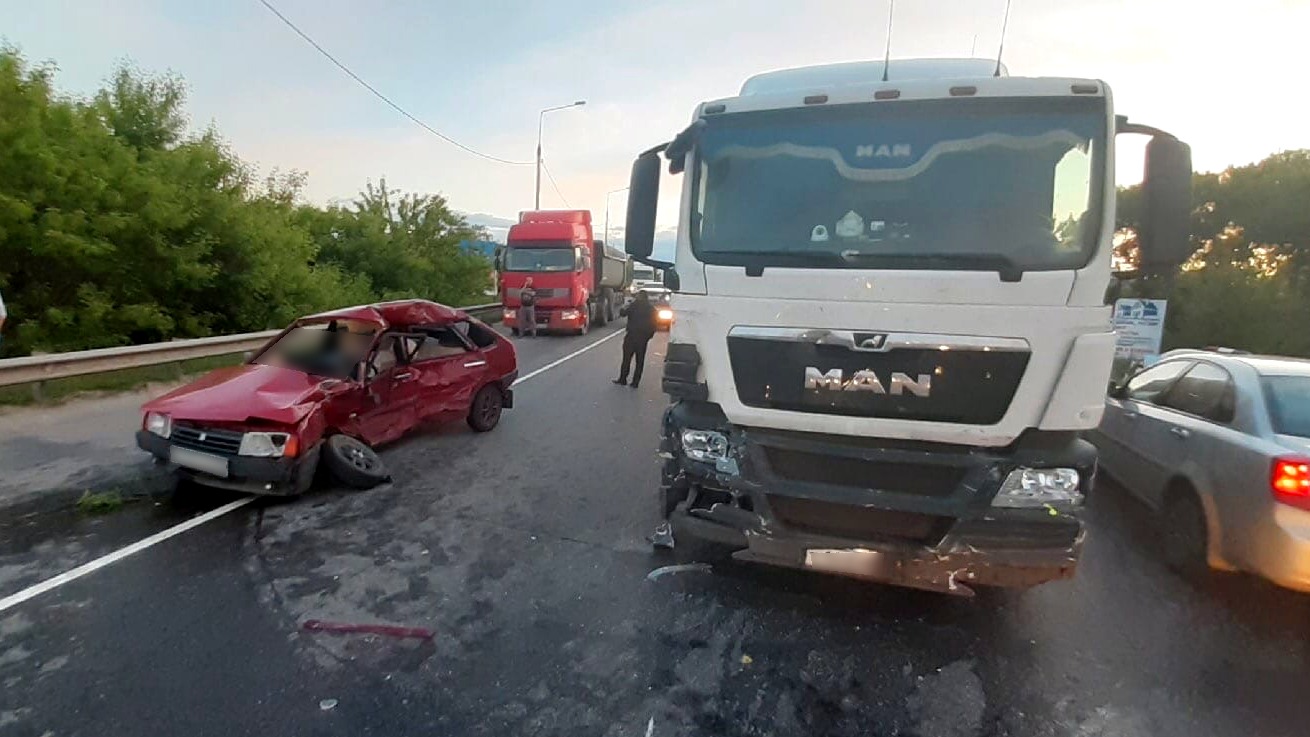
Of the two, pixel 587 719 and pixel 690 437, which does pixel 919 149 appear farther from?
pixel 587 719

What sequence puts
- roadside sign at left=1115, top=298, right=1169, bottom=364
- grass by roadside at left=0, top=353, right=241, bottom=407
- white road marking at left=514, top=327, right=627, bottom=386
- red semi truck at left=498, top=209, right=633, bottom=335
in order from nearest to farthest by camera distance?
grass by roadside at left=0, top=353, right=241, bottom=407, roadside sign at left=1115, top=298, right=1169, bottom=364, white road marking at left=514, top=327, right=627, bottom=386, red semi truck at left=498, top=209, right=633, bottom=335

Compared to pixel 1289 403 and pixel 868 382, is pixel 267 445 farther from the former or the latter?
pixel 1289 403

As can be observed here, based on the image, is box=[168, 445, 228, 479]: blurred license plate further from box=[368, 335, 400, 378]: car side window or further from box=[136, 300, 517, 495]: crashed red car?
box=[368, 335, 400, 378]: car side window

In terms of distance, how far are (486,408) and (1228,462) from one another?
22.2ft

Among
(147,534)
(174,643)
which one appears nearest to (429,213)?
(147,534)

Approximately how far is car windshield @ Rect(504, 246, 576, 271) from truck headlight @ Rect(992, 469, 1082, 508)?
17.8 metres

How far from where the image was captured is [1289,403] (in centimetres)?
412

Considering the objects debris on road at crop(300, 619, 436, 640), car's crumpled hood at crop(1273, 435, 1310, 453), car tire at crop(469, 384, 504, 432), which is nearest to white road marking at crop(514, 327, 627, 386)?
car tire at crop(469, 384, 504, 432)

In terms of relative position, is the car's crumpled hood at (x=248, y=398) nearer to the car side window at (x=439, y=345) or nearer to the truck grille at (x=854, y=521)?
the car side window at (x=439, y=345)

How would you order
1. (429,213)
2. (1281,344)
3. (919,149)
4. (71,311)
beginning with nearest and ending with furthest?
(919,149), (71,311), (1281,344), (429,213)

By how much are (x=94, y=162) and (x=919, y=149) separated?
12081mm

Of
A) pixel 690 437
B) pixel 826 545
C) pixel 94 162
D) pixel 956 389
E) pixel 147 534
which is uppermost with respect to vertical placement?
pixel 94 162

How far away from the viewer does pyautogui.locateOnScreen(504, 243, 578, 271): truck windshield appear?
20297mm

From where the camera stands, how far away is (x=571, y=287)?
1997cm
